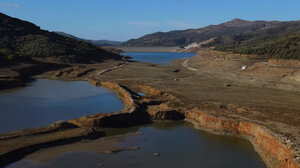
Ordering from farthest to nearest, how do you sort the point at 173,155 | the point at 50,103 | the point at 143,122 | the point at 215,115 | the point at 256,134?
the point at 50,103 → the point at 143,122 → the point at 215,115 → the point at 256,134 → the point at 173,155

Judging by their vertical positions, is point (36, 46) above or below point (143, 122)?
above

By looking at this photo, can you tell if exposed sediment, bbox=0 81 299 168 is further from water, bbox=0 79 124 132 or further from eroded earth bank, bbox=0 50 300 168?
water, bbox=0 79 124 132

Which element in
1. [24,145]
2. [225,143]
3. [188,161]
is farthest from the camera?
[225,143]

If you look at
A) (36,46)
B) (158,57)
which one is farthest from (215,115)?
(158,57)

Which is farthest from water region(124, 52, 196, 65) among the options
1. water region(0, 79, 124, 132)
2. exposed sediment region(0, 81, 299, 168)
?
exposed sediment region(0, 81, 299, 168)

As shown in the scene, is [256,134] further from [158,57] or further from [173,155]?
[158,57]

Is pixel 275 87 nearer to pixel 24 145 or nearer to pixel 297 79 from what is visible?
pixel 297 79

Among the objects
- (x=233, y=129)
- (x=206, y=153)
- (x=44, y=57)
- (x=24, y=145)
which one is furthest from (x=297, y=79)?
(x=44, y=57)
